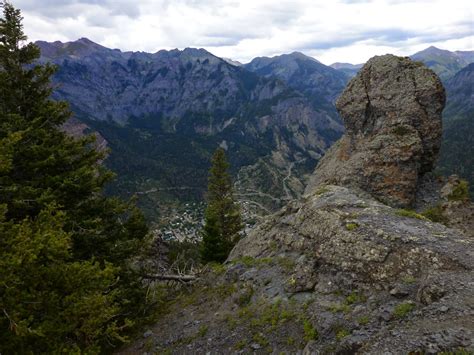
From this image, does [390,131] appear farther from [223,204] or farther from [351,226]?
[223,204]

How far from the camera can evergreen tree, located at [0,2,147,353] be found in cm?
1187

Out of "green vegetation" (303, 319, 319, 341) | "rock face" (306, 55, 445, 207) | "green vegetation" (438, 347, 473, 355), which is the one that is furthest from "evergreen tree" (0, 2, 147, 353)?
"rock face" (306, 55, 445, 207)

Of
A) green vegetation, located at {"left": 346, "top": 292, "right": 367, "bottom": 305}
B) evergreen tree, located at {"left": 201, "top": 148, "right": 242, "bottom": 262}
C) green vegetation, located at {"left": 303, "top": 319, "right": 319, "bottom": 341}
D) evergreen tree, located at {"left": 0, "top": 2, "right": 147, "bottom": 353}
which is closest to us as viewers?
evergreen tree, located at {"left": 0, "top": 2, "right": 147, "bottom": 353}

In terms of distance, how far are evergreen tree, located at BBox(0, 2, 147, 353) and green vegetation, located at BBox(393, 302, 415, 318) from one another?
34.2 feet

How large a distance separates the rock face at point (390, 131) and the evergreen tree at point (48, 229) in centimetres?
2239

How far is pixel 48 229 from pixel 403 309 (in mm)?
12677

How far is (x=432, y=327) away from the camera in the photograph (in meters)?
11.1

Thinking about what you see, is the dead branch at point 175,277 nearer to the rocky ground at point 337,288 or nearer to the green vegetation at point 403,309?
the rocky ground at point 337,288

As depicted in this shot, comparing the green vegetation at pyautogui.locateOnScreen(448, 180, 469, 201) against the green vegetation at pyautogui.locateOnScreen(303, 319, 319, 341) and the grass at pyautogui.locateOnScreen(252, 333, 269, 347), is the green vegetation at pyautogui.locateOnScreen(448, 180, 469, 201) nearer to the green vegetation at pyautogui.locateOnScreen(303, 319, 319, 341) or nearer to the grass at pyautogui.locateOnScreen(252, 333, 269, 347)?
the green vegetation at pyautogui.locateOnScreen(303, 319, 319, 341)

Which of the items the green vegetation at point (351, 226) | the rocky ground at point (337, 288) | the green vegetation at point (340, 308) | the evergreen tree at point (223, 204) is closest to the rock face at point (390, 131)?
the rocky ground at point (337, 288)

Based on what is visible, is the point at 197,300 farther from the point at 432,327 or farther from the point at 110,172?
the point at 432,327

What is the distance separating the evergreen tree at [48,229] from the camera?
467 inches

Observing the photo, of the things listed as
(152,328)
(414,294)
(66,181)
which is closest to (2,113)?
(66,181)

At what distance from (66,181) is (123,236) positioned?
244 inches
